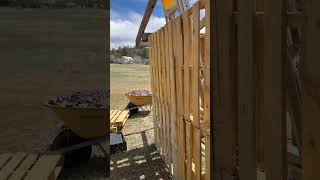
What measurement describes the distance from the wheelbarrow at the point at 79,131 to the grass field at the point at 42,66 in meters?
0.23

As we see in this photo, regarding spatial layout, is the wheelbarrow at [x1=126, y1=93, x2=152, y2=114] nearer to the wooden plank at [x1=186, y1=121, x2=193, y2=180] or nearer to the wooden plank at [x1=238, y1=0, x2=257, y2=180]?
the wooden plank at [x1=186, y1=121, x2=193, y2=180]

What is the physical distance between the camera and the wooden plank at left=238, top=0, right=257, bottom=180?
1.32 meters

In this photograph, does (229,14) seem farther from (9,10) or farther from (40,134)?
(9,10)

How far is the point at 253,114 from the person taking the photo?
1.33 m

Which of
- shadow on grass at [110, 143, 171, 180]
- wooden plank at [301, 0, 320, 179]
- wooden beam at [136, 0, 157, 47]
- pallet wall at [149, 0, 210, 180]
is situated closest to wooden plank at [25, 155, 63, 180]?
shadow on grass at [110, 143, 171, 180]

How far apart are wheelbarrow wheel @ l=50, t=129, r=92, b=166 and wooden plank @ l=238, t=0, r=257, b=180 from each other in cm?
373

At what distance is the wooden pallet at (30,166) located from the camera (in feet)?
12.0

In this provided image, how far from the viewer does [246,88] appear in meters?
1.34

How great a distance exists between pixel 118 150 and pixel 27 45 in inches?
463

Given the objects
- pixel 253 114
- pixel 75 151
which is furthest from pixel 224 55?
pixel 75 151

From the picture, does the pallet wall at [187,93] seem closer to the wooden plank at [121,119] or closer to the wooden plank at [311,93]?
the wooden plank at [311,93]

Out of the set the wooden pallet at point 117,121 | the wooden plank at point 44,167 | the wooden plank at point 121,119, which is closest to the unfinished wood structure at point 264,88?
the wooden plank at point 44,167

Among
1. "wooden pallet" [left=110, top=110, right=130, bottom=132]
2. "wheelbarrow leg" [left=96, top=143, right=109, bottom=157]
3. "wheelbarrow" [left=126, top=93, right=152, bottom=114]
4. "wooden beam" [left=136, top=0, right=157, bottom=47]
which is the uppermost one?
"wooden beam" [left=136, top=0, right=157, bottom=47]

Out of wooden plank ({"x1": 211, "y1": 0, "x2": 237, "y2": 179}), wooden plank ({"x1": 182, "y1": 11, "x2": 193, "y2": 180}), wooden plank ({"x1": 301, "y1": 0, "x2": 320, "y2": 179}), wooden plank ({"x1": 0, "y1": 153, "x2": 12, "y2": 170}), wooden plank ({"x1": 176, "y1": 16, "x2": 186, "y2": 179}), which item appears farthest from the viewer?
wooden plank ({"x1": 0, "y1": 153, "x2": 12, "y2": 170})
